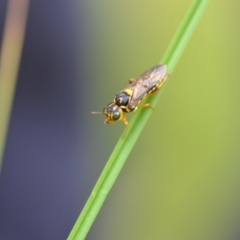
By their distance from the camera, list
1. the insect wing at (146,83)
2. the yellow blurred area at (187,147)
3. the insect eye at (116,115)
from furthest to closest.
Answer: the yellow blurred area at (187,147) < the insect eye at (116,115) < the insect wing at (146,83)

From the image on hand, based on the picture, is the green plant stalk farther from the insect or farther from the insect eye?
the insect eye

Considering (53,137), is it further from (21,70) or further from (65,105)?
(21,70)

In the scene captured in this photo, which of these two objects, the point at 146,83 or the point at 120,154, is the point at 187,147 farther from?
the point at 120,154

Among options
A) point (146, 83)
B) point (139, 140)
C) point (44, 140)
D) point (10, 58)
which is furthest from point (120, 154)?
point (44, 140)

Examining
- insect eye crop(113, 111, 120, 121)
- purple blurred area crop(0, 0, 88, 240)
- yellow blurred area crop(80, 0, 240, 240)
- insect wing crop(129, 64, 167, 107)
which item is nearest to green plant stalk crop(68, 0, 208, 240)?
insect wing crop(129, 64, 167, 107)

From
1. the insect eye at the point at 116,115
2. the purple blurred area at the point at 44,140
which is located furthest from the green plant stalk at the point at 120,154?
the purple blurred area at the point at 44,140

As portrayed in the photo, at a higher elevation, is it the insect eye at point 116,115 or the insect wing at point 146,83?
the insect wing at point 146,83

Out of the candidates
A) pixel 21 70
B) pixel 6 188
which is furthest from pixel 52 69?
pixel 6 188

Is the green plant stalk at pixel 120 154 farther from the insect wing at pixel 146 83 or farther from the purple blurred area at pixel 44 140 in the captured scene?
the purple blurred area at pixel 44 140
